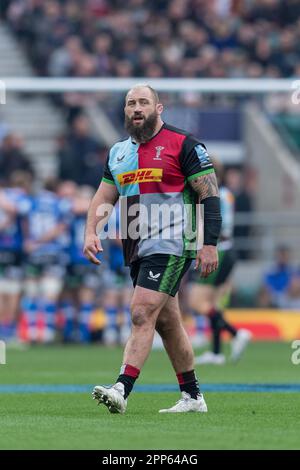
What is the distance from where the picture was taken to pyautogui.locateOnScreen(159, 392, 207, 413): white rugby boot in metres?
8.88

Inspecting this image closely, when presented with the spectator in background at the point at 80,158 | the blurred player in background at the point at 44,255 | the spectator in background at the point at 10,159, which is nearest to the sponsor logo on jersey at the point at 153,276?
the blurred player in background at the point at 44,255

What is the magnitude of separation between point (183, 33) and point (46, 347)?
365 inches

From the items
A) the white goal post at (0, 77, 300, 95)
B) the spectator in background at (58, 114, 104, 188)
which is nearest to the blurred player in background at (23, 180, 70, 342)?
the spectator in background at (58, 114, 104, 188)

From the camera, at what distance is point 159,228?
8805 millimetres

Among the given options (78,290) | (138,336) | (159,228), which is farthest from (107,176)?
(78,290)

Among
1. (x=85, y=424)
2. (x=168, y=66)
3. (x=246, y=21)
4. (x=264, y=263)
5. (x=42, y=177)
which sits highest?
(x=246, y=21)

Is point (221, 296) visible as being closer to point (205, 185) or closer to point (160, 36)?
point (205, 185)

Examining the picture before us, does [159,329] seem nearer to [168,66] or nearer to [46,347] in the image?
[46,347]

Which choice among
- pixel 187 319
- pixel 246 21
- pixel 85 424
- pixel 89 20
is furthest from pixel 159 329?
pixel 246 21

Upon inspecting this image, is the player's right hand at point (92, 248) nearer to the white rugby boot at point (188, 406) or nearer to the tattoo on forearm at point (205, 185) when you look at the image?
the tattoo on forearm at point (205, 185)

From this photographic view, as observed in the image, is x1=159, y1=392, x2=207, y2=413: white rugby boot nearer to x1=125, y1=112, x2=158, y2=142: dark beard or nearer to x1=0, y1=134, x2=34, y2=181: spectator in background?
x1=125, y1=112, x2=158, y2=142: dark beard

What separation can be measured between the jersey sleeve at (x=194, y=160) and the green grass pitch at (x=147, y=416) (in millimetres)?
1585

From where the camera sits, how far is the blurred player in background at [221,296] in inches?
571

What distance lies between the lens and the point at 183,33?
25.5 meters
